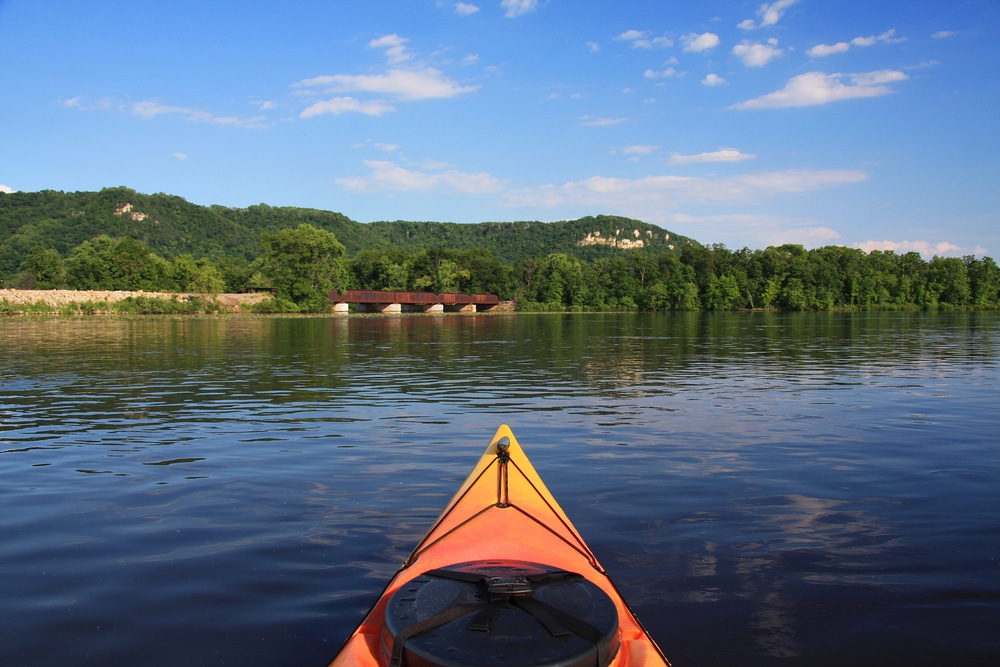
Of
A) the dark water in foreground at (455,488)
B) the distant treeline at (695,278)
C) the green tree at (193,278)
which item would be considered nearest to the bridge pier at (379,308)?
the distant treeline at (695,278)

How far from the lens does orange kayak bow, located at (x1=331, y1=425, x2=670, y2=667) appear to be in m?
3.48

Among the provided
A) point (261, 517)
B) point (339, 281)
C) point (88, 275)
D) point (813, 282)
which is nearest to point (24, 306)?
point (88, 275)

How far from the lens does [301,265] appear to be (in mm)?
104688

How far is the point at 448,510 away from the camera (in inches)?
211

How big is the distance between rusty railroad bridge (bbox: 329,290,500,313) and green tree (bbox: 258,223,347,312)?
358 centimetres

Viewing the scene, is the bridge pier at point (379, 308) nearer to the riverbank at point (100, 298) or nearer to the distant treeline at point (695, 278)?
the distant treeline at point (695, 278)

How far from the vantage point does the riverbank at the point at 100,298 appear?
8206 centimetres

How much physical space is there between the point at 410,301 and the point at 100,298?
49.8 m

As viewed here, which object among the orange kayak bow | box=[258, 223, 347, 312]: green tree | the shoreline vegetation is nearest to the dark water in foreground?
the orange kayak bow

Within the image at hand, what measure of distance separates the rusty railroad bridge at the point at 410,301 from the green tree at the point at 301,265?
11.7 feet

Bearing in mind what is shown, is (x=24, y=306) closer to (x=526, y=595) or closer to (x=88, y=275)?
(x=88, y=275)

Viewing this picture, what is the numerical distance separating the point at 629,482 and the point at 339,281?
348ft

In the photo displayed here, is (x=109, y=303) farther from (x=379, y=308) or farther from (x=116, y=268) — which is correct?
(x=379, y=308)

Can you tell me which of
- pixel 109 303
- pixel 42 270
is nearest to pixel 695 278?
pixel 109 303
